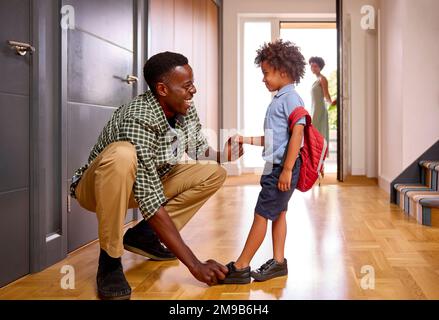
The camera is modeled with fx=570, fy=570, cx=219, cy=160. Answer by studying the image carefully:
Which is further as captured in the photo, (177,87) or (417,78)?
(417,78)

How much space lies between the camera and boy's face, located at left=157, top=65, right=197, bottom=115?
1.88 m

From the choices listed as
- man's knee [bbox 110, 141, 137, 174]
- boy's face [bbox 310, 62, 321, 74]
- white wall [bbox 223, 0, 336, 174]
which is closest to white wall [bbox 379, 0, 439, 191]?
boy's face [bbox 310, 62, 321, 74]

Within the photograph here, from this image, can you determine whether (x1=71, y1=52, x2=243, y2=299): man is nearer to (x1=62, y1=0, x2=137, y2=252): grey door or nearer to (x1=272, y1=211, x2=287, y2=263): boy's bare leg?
(x1=272, y1=211, x2=287, y2=263): boy's bare leg

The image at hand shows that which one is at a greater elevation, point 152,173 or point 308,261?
point 152,173

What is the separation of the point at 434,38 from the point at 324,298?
9.26ft

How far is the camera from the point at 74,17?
8.01 feet

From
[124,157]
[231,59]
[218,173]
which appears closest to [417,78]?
[218,173]

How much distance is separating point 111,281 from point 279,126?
76cm

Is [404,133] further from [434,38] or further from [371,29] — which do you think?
[371,29]

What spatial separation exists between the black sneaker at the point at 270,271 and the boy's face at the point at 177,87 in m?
0.63

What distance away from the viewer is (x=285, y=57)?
6.55 feet

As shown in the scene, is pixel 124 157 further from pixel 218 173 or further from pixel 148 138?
pixel 218 173

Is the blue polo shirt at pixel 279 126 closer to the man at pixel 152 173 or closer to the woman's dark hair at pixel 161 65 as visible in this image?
the man at pixel 152 173

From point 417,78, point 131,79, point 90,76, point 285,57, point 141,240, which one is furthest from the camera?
point 417,78
